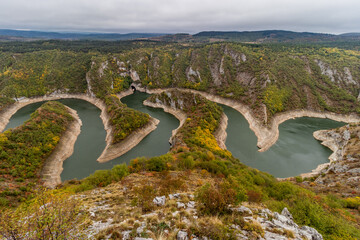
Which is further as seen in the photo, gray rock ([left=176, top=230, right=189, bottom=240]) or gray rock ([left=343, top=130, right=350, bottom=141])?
gray rock ([left=343, top=130, right=350, bottom=141])

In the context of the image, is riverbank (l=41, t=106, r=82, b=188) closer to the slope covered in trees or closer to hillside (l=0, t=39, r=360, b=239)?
the slope covered in trees

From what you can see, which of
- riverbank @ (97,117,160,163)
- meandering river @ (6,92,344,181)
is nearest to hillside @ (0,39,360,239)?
riverbank @ (97,117,160,163)

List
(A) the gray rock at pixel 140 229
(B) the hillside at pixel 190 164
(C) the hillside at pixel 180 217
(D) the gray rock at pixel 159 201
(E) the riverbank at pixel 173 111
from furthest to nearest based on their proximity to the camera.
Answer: (E) the riverbank at pixel 173 111, (D) the gray rock at pixel 159 201, (B) the hillside at pixel 190 164, (A) the gray rock at pixel 140 229, (C) the hillside at pixel 180 217

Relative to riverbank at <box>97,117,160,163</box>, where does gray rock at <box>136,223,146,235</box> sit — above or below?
above

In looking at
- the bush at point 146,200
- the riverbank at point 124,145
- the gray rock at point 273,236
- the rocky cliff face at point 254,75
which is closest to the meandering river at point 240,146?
the riverbank at point 124,145

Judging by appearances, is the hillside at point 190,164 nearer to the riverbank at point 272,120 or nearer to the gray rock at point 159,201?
the gray rock at point 159,201

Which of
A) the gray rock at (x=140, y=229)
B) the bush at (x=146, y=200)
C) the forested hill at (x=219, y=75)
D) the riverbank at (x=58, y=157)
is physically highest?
the forested hill at (x=219, y=75)

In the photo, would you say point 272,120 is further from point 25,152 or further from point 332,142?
point 25,152

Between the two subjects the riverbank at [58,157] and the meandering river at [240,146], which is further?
the meandering river at [240,146]
